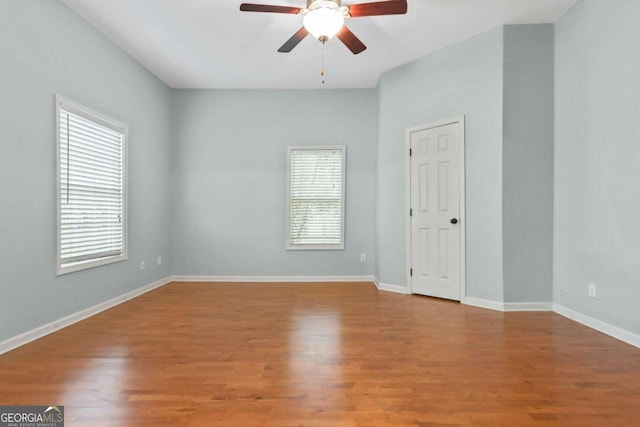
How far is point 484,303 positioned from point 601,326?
1.06 m

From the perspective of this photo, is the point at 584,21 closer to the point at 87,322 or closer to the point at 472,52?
the point at 472,52

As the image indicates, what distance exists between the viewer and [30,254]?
2920 millimetres

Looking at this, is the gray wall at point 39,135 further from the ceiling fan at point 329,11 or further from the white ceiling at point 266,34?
the ceiling fan at point 329,11

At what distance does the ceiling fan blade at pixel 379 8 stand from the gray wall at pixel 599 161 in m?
1.91

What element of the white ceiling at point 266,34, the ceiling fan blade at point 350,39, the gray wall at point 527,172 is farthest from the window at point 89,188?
the gray wall at point 527,172

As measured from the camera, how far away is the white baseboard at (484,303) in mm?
3818

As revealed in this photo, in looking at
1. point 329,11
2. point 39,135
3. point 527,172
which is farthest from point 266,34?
point 527,172

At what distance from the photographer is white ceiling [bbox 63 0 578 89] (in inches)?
134

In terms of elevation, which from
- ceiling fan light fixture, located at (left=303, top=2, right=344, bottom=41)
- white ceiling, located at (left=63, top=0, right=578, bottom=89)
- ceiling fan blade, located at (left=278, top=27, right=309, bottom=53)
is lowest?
ceiling fan light fixture, located at (left=303, top=2, right=344, bottom=41)

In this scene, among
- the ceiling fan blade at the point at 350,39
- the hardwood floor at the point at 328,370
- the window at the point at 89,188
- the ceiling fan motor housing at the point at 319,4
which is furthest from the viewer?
the window at the point at 89,188

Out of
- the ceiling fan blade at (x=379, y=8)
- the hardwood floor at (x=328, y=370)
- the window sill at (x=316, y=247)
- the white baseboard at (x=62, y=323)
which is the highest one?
the ceiling fan blade at (x=379, y=8)

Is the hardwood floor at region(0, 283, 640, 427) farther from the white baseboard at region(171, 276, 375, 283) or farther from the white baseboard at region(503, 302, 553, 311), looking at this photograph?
the white baseboard at region(171, 276, 375, 283)

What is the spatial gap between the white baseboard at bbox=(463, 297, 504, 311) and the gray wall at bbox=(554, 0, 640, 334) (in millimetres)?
604

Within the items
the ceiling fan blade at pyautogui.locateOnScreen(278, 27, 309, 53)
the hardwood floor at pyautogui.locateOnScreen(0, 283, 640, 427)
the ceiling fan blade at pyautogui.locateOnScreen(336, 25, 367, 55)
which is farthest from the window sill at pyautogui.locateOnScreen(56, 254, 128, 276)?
the ceiling fan blade at pyautogui.locateOnScreen(336, 25, 367, 55)
